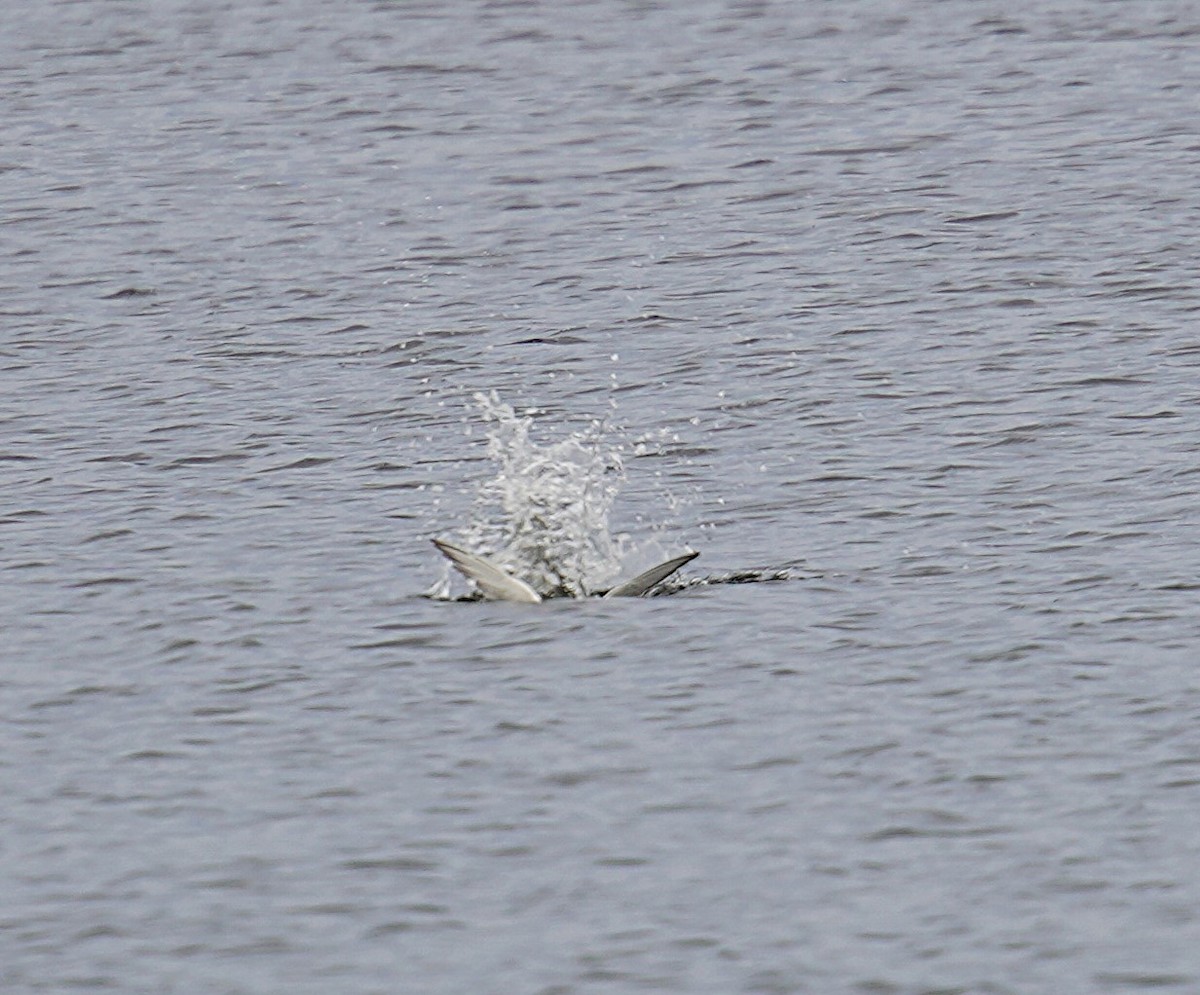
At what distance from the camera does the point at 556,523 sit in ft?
64.1

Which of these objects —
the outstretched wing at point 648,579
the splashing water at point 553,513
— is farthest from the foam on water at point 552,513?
the outstretched wing at point 648,579

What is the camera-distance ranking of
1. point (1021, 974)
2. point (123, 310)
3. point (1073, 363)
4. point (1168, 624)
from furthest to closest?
1. point (123, 310)
2. point (1073, 363)
3. point (1168, 624)
4. point (1021, 974)

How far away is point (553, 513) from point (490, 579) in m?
1.73

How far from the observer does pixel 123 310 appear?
2795 cm

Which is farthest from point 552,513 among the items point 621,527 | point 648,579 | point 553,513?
point 648,579

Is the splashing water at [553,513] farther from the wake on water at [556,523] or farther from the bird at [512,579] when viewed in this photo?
the bird at [512,579]

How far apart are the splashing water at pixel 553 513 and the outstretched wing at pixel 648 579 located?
0.30 meters

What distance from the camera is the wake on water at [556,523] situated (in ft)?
61.6

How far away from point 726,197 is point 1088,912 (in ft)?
66.0

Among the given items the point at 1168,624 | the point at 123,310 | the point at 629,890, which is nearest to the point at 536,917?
the point at 629,890

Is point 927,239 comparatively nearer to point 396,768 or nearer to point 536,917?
point 396,768

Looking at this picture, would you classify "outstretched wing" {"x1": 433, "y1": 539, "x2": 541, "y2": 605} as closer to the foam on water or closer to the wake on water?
the wake on water

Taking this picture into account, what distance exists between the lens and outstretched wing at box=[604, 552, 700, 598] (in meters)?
17.9

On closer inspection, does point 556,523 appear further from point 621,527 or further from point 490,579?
point 490,579
